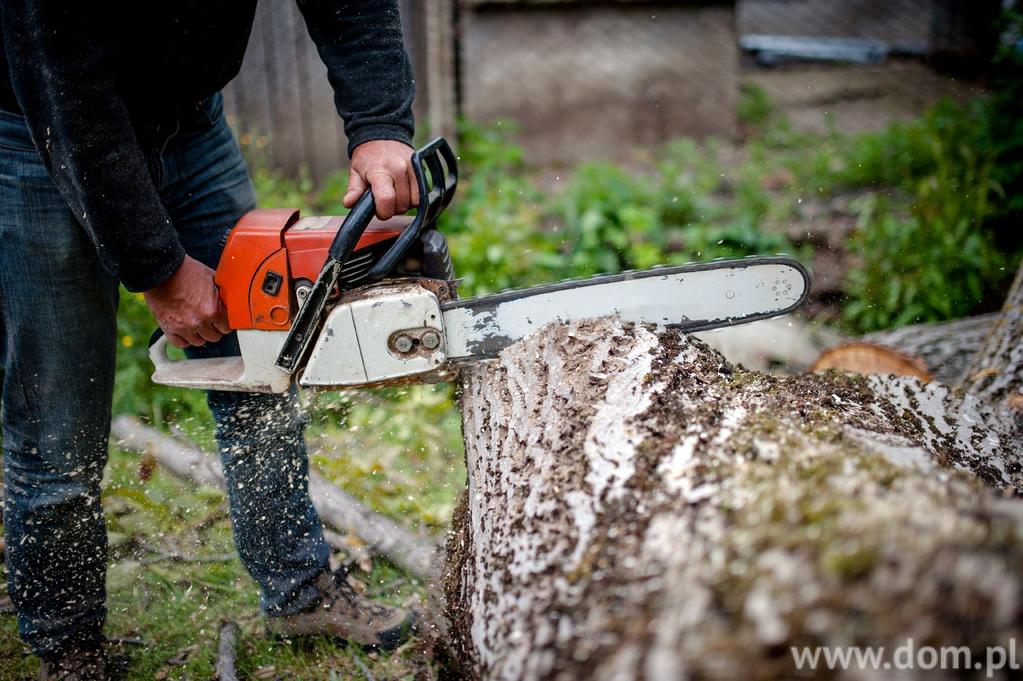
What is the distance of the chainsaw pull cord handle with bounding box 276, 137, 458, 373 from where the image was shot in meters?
1.50

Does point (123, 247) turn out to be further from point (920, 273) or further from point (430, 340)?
point (920, 273)

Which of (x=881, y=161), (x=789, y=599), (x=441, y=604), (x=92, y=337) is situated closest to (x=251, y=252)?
(x=92, y=337)

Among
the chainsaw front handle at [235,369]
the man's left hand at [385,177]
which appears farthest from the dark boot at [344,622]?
the man's left hand at [385,177]

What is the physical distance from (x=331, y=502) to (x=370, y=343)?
1.05m

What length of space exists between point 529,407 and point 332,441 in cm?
163

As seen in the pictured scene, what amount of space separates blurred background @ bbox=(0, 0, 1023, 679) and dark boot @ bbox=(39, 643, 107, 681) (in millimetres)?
104

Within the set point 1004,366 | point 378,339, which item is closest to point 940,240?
point 1004,366

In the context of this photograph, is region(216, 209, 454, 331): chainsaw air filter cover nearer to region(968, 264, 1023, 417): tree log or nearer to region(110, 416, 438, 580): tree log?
region(110, 416, 438, 580): tree log

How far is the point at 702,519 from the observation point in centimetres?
98

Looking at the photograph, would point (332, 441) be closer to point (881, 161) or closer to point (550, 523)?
point (550, 523)

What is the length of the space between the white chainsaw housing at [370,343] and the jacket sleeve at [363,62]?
1.46 feet

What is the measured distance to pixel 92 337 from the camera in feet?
5.32

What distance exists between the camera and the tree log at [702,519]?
31.7 inches

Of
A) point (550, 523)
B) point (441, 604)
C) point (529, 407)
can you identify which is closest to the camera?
point (550, 523)
